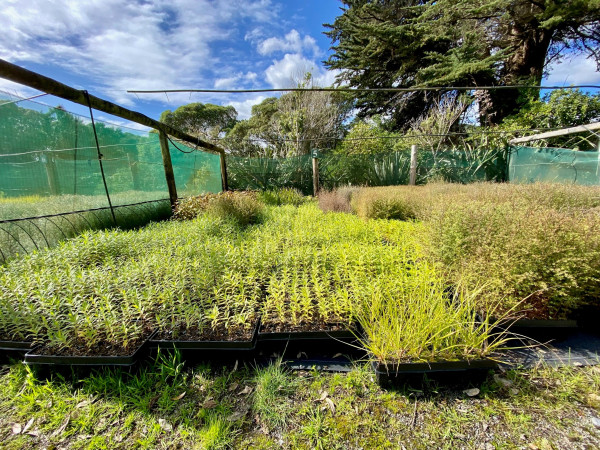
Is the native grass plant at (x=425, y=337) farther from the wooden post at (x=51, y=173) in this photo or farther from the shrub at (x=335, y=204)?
the wooden post at (x=51, y=173)

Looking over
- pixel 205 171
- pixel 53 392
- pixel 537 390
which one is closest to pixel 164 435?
pixel 53 392

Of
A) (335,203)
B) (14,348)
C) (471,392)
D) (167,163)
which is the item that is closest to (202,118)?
(167,163)

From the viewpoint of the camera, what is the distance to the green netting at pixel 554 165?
5391mm

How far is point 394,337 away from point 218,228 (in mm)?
2992

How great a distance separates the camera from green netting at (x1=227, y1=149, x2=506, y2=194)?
788 centimetres

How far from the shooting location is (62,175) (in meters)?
3.21

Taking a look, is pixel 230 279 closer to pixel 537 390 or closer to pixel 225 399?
pixel 225 399

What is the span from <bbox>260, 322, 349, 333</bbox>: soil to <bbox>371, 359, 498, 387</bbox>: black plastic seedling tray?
1.06 ft

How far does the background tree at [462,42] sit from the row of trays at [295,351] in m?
9.77

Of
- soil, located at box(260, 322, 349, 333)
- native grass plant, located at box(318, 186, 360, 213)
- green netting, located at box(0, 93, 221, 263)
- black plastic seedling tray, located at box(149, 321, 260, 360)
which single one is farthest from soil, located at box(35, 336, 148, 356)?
native grass plant, located at box(318, 186, 360, 213)

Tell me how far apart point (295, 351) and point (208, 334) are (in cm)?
62

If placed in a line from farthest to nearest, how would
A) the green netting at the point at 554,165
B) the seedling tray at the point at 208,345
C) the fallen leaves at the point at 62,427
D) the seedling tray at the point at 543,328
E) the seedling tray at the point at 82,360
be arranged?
the green netting at the point at 554,165 → the seedling tray at the point at 543,328 → the seedling tray at the point at 208,345 → the seedling tray at the point at 82,360 → the fallen leaves at the point at 62,427

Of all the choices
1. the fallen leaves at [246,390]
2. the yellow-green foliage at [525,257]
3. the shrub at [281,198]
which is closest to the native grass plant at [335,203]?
the shrub at [281,198]

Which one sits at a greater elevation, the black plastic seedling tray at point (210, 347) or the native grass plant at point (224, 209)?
the native grass plant at point (224, 209)
